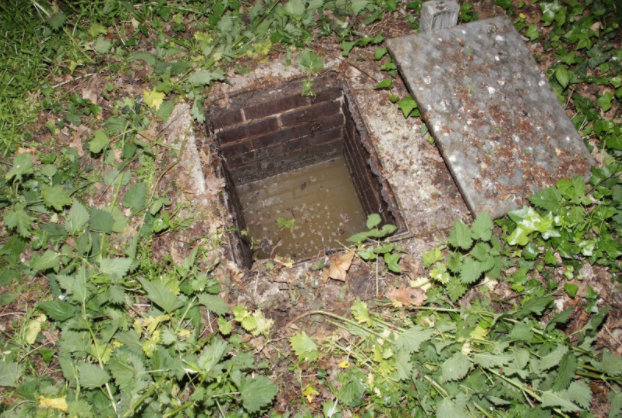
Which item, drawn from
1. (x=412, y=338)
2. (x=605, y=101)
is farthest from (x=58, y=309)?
(x=605, y=101)

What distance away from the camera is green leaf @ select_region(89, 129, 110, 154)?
98.1 inches

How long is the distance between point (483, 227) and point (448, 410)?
95 centimetres

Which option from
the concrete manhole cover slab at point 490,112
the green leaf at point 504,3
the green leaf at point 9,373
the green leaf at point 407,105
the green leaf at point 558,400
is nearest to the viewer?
the green leaf at point 558,400

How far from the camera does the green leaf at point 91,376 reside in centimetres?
188

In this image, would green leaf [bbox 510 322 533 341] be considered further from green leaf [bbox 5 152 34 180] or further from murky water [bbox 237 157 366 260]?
green leaf [bbox 5 152 34 180]

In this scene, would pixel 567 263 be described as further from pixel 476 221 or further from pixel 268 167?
pixel 268 167

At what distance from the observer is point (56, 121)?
9.00ft

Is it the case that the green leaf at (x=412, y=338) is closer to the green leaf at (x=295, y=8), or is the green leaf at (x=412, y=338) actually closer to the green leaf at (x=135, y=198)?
A: the green leaf at (x=135, y=198)

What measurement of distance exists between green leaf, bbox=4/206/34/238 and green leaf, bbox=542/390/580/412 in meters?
2.97

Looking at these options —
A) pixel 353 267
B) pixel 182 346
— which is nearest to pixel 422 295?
pixel 353 267

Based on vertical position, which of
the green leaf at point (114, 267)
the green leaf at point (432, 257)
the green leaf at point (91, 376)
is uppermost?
the green leaf at point (114, 267)

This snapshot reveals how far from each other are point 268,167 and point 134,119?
1.23 m

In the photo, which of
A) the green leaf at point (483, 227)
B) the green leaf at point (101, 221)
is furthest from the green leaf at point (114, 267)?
the green leaf at point (483, 227)

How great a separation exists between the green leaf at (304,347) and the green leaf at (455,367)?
65 cm
